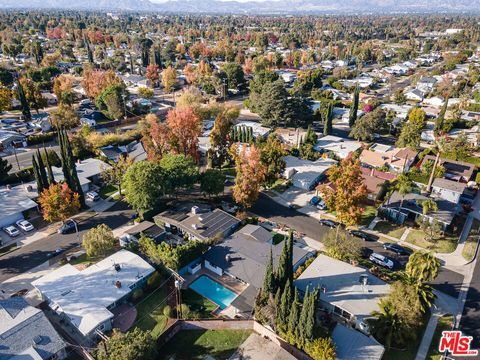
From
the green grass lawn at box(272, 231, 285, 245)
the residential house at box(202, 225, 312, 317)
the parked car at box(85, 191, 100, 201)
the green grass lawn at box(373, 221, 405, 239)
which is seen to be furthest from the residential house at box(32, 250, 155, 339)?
the green grass lawn at box(373, 221, 405, 239)

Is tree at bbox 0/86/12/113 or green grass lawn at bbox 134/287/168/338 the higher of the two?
tree at bbox 0/86/12/113

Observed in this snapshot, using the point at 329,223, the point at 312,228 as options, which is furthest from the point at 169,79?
the point at 329,223

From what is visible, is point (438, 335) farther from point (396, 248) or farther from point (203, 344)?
point (203, 344)

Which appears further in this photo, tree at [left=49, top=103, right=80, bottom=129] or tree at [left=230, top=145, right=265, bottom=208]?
tree at [left=49, top=103, right=80, bottom=129]

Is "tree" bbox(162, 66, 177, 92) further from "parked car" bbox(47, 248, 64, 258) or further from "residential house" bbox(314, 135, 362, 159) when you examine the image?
"parked car" bbox(47, 248, 64, 258)

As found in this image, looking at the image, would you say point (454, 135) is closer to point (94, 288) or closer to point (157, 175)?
point (157, 175)

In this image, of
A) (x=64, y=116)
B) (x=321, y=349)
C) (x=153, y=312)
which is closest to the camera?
(x=321, y=349)
